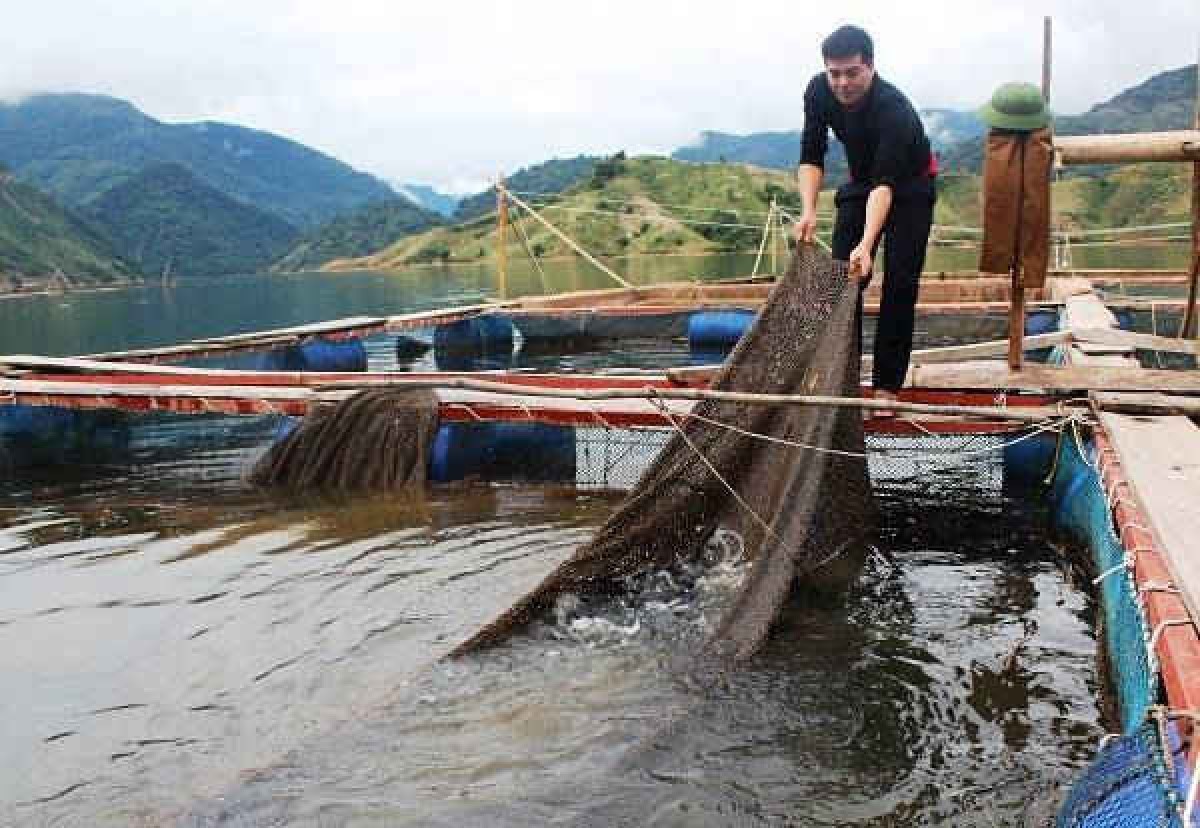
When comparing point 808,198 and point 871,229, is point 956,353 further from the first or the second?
point 871,229

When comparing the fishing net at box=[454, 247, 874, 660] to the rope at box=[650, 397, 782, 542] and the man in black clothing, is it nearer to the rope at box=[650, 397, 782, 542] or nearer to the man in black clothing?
the rope at box=[650, 397, 782, 542]

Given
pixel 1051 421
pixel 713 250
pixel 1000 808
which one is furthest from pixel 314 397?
pixel 713 250

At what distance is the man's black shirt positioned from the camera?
18.4 feet

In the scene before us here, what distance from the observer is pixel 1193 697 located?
238cm

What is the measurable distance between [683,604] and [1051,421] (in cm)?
276

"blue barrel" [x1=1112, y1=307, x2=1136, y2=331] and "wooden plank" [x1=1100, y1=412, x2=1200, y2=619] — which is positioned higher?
"blue barrel" [x1=1112, y1=307, x2=1136, y2=331]

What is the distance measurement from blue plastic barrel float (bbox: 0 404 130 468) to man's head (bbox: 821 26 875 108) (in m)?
8.59

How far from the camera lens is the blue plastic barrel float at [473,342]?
18.4 metres

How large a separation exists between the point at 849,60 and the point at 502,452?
14.8ft

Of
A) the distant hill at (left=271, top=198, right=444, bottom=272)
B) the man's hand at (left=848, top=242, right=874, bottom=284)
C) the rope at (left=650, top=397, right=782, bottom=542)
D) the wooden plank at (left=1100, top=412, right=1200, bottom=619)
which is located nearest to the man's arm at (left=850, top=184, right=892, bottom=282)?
the man's hand at (left=848, top=242, right=874, bottom=284)

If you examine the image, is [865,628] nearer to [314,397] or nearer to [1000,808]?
[1000,808]

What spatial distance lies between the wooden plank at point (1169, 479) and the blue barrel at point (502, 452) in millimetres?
4218

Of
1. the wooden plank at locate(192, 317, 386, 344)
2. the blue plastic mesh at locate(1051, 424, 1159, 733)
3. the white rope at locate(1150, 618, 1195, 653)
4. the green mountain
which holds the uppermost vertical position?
the green mountain

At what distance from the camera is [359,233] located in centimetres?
15888
